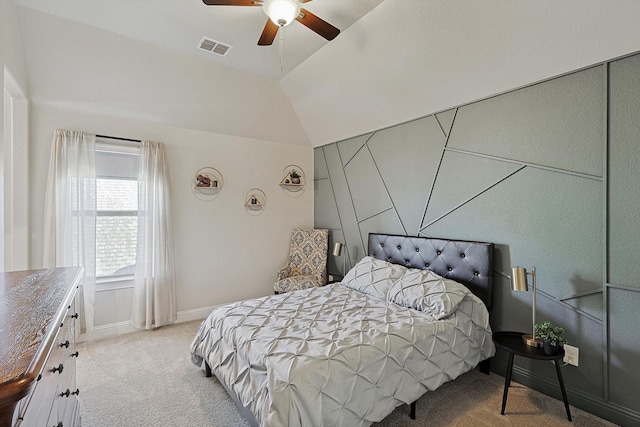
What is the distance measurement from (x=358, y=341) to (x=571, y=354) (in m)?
1.70

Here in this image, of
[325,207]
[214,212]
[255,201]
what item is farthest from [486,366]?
[214,212]

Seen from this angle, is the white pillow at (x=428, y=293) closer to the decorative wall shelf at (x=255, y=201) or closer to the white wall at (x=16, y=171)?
the decorative wall shelf at (x=255, y=201)

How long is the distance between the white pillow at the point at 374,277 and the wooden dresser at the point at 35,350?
229 centimetres

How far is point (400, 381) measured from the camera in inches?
75.3

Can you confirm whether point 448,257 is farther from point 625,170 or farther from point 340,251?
point 340,251

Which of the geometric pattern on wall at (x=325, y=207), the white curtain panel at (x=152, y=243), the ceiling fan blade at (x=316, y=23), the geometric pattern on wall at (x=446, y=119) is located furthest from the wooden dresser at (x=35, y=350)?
the geometric pattern on wall at (x=325, y=207)

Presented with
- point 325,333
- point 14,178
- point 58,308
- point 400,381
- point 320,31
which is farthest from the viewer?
point 14,178

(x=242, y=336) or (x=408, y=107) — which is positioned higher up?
(x=408, y=107)

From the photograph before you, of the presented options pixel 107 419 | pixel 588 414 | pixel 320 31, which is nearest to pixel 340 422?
pixel 107 419

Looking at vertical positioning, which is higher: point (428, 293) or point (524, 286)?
point (524, 286)

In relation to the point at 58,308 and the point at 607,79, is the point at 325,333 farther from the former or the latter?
the point at 607,79

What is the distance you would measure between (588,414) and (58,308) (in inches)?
127

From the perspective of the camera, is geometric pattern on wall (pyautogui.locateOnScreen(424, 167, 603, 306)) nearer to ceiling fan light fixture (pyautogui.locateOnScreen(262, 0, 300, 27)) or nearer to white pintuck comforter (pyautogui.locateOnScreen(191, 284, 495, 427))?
white pintuck comforter (pyautogui.locateOnScreen(191, 284, 495, 427))

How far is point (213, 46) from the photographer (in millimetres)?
3061
